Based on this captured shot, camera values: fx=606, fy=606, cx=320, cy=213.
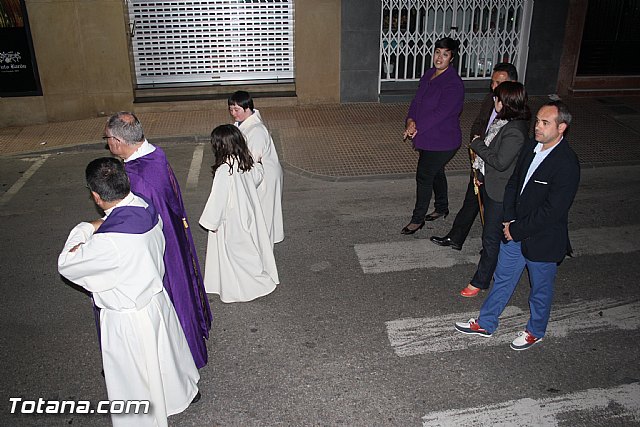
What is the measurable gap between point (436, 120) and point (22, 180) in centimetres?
633

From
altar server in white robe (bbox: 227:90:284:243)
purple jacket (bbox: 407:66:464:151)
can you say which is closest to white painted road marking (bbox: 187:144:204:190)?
altar server in white robe (bbox: 227:90:284:243)

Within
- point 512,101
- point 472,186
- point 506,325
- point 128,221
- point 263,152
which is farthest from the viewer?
point 472,186

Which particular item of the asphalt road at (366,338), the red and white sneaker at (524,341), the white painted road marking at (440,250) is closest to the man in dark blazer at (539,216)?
the red and white sneaker at (524,341)

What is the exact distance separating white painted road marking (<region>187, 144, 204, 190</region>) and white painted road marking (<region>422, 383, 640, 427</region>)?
5582 mm

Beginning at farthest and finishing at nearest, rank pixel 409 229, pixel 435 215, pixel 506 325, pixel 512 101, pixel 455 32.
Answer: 1. pixel 455 32
2. pixel 435 215
3. pixel 409 229
4. pixel 506 325
5. pixel 512 101

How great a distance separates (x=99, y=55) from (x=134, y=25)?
107 cm

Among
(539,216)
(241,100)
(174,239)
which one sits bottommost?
(174,239)

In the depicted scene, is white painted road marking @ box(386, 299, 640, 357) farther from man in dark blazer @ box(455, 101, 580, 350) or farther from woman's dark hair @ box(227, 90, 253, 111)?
woman's dark hair @ box(227, 90, 253, 111)

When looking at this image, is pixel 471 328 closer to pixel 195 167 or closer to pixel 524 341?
pixel 524 341

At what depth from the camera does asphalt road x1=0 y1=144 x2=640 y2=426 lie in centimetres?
447

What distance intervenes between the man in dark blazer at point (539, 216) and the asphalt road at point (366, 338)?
44cm

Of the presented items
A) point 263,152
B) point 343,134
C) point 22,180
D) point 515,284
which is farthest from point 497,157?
point 22,180

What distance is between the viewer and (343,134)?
11.2 m

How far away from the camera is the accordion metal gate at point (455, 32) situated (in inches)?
510
